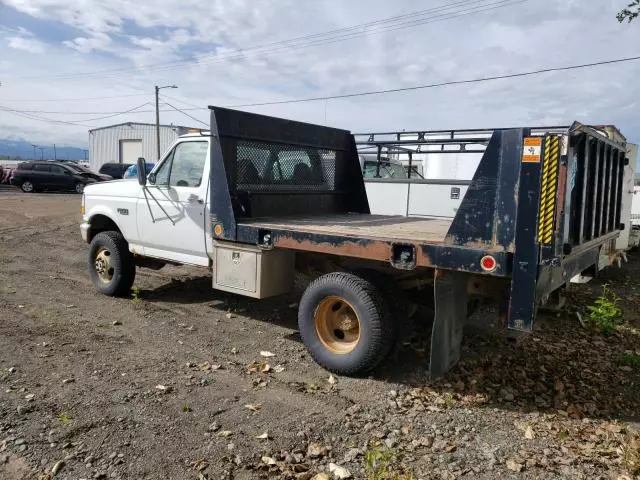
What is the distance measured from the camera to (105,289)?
7.30 meters

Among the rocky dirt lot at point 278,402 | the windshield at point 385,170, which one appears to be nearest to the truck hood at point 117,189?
the rocky dirt lot at point 278,402

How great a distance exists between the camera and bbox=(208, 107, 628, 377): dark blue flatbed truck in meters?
3.75

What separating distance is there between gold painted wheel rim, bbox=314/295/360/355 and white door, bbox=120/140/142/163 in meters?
46.6

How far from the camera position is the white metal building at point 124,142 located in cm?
4712

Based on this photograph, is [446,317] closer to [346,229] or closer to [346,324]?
[346,324]

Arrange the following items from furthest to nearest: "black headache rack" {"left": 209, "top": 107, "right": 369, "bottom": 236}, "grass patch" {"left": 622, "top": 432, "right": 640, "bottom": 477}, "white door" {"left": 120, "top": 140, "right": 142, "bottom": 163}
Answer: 1. "white door" {"left": 120, "top": 140, "right": 142, "bottom": 163}
2. "black headache rack" {"left": 209, "top": 107, "right": 369, "bottom": 236}
3. "grass patch" {"left": 622, "top": 432, "right": 640, "bottom": 477}

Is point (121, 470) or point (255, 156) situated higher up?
point (255, 156)

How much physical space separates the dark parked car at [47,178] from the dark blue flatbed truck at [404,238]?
2368 cm

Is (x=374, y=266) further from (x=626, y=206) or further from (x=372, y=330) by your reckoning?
(x=626, y=206)

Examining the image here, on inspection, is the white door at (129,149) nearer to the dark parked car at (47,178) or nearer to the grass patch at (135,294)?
the dark parked car at (47,178)

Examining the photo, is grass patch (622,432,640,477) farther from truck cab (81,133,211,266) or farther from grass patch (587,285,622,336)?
truck cab (81,133,211,266)

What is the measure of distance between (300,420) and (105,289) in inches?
169

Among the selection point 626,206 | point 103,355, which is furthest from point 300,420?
point 626,206

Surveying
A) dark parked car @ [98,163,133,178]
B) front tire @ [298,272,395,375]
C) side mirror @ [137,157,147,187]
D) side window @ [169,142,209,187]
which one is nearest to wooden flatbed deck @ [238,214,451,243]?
front tire @ [298,272,395,375]
